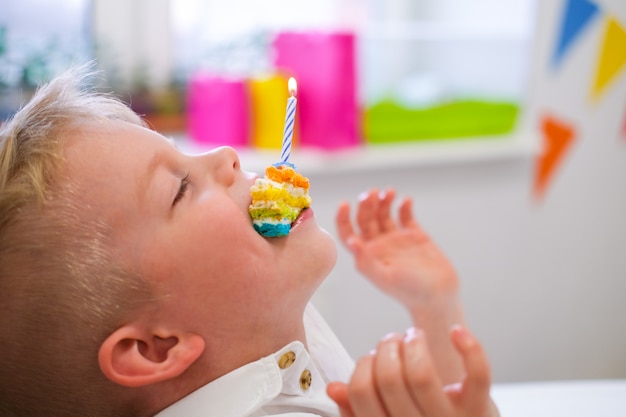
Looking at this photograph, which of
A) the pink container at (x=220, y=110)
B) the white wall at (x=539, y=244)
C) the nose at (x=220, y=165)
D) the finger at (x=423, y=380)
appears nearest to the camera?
the finger at (x=423, y=380)

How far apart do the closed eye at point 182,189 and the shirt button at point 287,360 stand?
0.23 meters

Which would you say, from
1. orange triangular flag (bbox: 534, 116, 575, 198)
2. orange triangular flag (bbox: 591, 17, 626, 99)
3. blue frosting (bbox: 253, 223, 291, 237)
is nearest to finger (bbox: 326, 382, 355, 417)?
blue frosting (bbox: 253, 223, 291, 237)

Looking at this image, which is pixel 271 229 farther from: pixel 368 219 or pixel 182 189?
pixel 368 219

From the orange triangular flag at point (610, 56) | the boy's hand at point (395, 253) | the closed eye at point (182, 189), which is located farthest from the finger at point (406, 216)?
the orange triangular flag at point (610, 56)

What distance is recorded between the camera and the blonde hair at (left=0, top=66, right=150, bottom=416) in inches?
34.0

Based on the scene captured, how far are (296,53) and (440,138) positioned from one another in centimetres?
51

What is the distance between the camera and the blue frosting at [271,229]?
97 centimetres

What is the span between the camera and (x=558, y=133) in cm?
239

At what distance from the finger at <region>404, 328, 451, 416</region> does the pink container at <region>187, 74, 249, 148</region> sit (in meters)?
1.20

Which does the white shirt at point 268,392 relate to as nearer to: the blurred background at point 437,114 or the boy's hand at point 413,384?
the boy's hand at point 413,384

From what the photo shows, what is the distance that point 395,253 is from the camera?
1357 mm

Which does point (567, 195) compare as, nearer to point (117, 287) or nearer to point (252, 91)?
point (252, 91)

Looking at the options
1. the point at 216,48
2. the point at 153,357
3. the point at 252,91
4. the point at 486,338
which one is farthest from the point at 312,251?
the point at 486,338

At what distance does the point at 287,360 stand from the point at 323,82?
3.46ft
